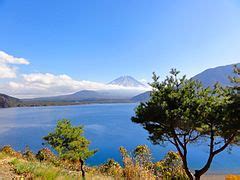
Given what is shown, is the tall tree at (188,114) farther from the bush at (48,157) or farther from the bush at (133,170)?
the bush at (133,170)

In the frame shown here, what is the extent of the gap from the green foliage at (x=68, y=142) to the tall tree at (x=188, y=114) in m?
7.20

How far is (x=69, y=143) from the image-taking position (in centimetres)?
2308

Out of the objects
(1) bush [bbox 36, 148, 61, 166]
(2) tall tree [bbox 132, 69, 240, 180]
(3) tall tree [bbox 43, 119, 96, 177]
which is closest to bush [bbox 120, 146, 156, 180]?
(1) bush [bbox 36, 148, 61, 166]

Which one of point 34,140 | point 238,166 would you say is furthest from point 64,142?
point 34,140

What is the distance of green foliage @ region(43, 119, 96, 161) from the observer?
74.2 ft

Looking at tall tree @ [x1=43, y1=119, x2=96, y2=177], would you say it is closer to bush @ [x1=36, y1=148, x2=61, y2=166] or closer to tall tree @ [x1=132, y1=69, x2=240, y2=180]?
bush @ [x1=36, y1=148, x2=61, y2=166]

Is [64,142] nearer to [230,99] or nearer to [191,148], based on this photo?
Answer: [230,99]

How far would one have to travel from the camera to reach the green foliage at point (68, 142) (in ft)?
74.2

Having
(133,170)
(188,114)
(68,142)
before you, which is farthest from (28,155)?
(133,170)

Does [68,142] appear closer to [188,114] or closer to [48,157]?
[48,157]

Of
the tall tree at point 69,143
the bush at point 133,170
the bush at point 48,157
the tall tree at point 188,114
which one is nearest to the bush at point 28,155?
the bush at point 48,157

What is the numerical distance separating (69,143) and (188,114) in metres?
11.1

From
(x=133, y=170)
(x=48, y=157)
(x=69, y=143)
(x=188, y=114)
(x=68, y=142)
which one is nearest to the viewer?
(x=133, y=170)

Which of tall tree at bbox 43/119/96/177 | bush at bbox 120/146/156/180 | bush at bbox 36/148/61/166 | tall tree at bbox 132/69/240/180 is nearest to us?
bush at bbox 120/146/156/180
